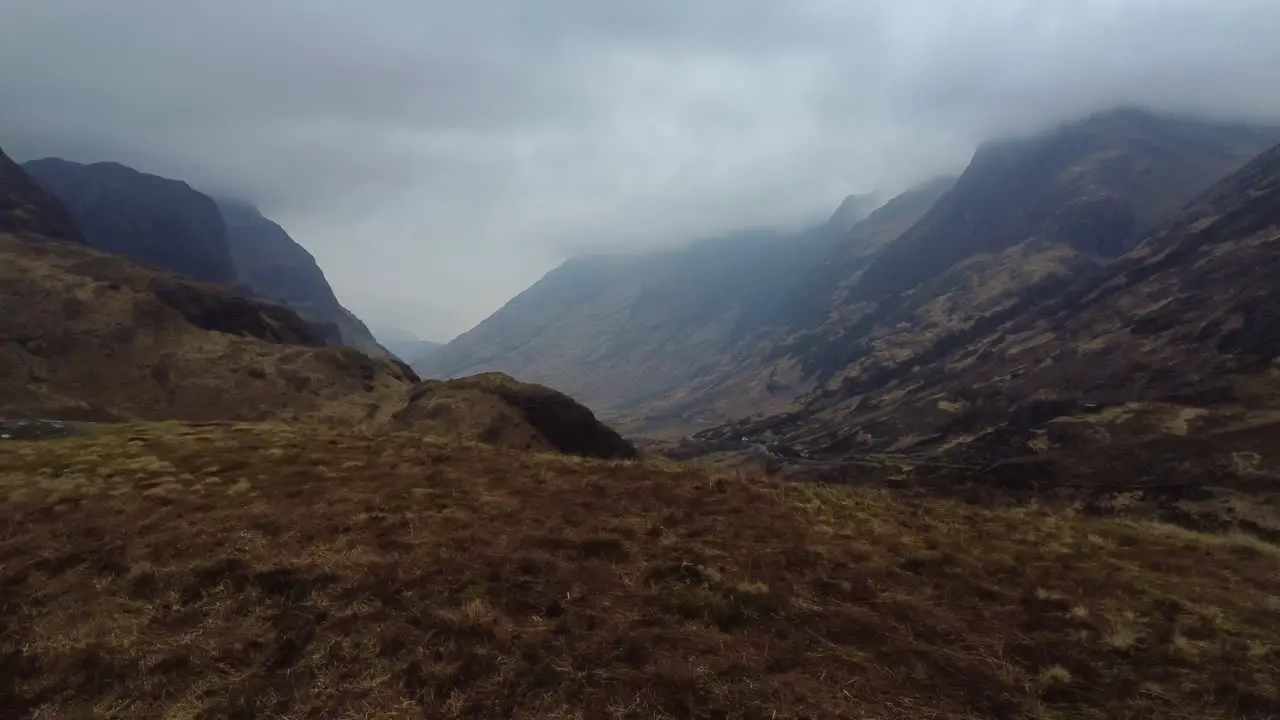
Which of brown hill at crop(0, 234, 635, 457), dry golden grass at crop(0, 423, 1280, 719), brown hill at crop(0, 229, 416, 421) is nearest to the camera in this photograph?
dry golden grass at crop(0, 423, 1280, 719)

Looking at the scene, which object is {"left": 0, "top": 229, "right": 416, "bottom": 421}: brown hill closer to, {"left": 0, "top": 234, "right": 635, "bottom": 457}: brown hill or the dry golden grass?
{"left": 0, "top": 234, "right": 635, "bottom": 457}: brown hill

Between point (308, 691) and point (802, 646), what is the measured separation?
29.5 feet

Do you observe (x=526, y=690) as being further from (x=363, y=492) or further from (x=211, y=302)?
(x=211, y=302)

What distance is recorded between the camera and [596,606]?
14.5m

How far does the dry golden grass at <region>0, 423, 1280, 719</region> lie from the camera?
1184 centimetres

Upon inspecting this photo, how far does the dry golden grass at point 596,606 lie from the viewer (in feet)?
38.8

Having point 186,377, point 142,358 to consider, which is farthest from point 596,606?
point 142,358

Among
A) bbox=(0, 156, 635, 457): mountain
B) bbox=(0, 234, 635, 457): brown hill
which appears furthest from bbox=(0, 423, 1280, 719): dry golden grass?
bbox=(0, 156, 635, 457): mountain

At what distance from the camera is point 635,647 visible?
510 inches

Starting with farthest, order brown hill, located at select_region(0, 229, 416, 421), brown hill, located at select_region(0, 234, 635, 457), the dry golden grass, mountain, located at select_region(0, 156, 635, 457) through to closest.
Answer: brown hill, located at select_region(0, 229, 416, 421) < brown hill, located at select_region(0, 234, 635, 457) < mountain, located at select_region(0, 156, 635, 457) < the dry golden grass

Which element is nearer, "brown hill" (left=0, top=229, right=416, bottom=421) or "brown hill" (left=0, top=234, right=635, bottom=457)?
"brown hill" (left=0, top=234, right=635, bottom=457)

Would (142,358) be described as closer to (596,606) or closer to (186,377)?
(186,377)

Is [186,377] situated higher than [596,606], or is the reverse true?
[186,377]

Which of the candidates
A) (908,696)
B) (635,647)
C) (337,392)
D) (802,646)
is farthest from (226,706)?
(337,392)
